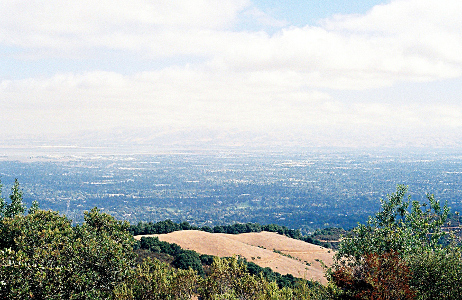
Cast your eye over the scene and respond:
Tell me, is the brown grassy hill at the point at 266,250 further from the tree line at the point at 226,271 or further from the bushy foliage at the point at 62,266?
the bushy foliage at the point at 62,266

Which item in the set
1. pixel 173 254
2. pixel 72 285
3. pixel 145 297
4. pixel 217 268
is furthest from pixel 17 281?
pixel 173 254

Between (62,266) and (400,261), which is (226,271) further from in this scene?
(400,261)

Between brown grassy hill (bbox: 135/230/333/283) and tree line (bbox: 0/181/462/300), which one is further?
brown grassy hill (bbox: 135/230/333/283)

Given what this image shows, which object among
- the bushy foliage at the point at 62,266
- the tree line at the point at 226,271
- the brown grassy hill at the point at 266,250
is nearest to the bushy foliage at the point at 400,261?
the tree line at the point at 226,271

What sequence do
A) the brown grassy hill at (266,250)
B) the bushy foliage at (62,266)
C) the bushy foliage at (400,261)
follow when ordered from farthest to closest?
the brown grassy hill at (266,250), the bushy foliage at (400,261), the bushy foliage at (62,266)

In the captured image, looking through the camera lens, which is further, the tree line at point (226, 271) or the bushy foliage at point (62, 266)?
the tree line at point (226, 271)

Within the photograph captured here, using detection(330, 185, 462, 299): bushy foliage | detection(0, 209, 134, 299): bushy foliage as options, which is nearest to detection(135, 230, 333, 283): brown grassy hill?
detection(330, 185, 462, 299): bushy foliage

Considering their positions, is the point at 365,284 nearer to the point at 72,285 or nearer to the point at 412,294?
the point at 412,294

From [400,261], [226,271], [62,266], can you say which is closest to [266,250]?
[226,271]

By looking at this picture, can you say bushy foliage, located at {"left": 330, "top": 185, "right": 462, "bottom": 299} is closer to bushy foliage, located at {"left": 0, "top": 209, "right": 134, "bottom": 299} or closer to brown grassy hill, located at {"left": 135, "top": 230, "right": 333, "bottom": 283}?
bushy foliage, located at {"left": 0, "top": 209, "right": 134, "bottom": 299}
